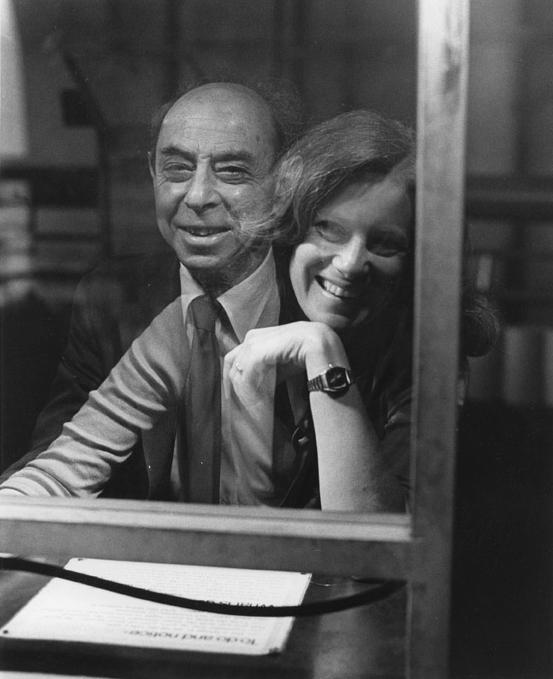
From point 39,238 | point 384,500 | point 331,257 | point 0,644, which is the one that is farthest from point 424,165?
point 0,644

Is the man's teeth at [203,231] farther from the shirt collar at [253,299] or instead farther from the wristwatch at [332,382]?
the wristwatch at [332,382]

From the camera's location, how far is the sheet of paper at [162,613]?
833 mm

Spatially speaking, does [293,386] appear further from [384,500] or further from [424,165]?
[424,165]

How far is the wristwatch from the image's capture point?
33.1 inches

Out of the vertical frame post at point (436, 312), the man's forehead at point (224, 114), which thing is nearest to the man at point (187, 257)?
the man's forehead at point (224, 114)

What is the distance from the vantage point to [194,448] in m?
0.91

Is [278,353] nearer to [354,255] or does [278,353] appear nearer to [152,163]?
[354,255]

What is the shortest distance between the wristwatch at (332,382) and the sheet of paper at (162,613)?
28cm

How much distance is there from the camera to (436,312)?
593mm

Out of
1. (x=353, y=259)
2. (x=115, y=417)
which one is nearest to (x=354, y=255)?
(x=353, y=259)

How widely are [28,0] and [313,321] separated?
521mm

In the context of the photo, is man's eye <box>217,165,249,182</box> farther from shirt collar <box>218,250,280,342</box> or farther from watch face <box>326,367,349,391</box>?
watch face <box>326,367,349,391</box>

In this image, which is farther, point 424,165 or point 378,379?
point 378,379

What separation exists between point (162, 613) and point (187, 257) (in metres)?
0.45
